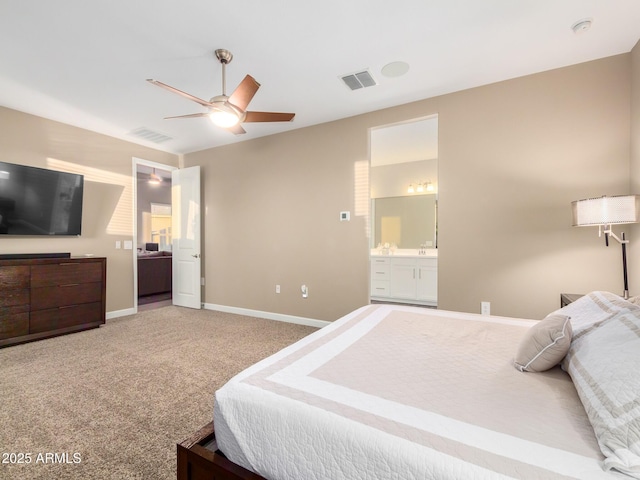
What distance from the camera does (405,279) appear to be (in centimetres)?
534

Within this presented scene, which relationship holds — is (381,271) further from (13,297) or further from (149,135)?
(13,297)

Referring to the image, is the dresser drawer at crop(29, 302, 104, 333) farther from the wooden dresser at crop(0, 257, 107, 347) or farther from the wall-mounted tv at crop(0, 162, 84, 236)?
the wall-mounted tv at crop(0, 162, 84, 236)

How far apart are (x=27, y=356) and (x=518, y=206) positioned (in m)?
5.01

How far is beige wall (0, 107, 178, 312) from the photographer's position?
3.53 meters

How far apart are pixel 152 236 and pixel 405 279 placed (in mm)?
7450

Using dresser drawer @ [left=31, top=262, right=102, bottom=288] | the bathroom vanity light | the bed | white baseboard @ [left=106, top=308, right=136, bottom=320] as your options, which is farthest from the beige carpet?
the bathroom vanity light

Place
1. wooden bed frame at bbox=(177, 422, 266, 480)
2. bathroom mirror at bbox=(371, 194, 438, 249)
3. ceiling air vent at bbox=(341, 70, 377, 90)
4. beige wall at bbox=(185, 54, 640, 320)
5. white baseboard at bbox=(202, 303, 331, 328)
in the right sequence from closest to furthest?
wooden bed frame at bbox=(177, 422, 266, 480) → beige wall at bbox=(185, 54, 640, 320) → ceiling air vent at bbox=(341, 70, 377, 90) → white baseboard at bbox=(202, 303, 331, 328) → bathroom mirror at bbox=(371, 194, 438, 249)

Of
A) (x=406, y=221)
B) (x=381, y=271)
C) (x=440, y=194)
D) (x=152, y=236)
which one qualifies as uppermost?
(x=440, y=194)

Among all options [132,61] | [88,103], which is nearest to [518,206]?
[132,61]

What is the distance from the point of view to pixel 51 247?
3795mm

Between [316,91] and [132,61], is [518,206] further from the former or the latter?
[132,61]

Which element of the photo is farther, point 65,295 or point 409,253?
point 409,253

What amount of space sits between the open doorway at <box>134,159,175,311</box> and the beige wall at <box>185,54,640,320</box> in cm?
197

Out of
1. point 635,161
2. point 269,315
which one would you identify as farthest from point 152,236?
point 635,161
